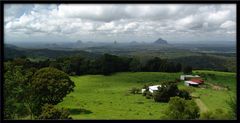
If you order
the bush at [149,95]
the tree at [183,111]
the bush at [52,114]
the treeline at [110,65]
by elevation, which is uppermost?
the treeline at [110,65]

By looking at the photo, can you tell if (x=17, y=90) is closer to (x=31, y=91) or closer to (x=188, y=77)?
(x=31, y=91)

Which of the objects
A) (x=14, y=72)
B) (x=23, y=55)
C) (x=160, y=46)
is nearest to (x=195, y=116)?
(x=14, y=72)

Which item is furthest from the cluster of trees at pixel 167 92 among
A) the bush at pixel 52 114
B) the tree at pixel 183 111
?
the bush at pixel 52 114

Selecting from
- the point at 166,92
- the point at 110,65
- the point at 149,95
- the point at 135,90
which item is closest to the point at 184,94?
the point at 166,92

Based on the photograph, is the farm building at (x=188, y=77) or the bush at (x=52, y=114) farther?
the farm building at (x=188, y=77)

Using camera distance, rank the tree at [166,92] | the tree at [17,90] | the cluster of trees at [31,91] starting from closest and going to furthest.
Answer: the cluster of trees at [31,91], the tree at [17,90], the tree at [166,92]

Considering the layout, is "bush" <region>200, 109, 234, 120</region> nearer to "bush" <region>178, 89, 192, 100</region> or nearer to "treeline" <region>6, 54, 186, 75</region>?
"bush" <region>178, 89, 192, 100</region>

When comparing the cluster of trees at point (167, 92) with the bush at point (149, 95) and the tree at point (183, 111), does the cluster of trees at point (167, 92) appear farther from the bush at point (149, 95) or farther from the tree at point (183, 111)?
the tree at point (183, 111)
